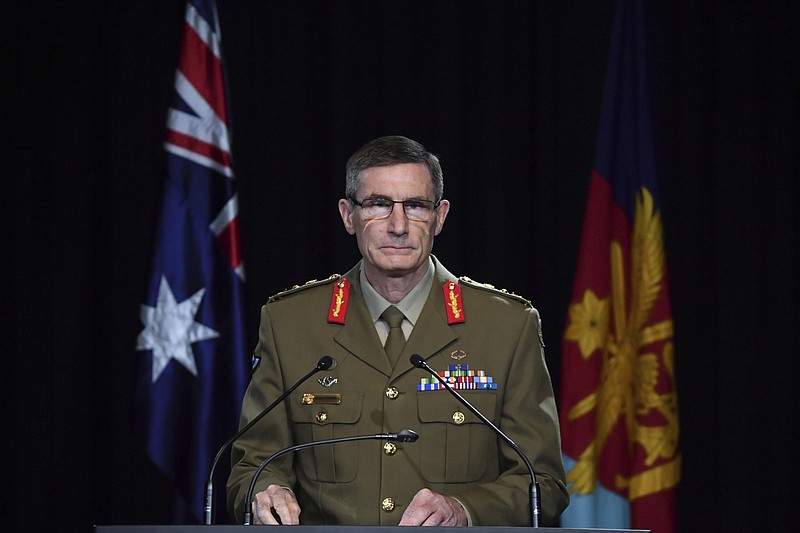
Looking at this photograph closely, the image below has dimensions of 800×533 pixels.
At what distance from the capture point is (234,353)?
3945mm

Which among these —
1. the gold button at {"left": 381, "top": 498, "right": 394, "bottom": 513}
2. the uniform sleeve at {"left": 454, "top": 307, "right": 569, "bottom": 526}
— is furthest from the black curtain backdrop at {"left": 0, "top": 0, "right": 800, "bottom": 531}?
the gold button at {"left": 381, "top": 498, "right": 394, "bottom": 513}

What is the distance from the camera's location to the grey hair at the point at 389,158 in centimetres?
243

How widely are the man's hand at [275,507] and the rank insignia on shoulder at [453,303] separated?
59cm

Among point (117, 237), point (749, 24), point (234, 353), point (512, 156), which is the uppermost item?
point (749, 24)

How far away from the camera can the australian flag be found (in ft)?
12.8

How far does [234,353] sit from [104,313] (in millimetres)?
646

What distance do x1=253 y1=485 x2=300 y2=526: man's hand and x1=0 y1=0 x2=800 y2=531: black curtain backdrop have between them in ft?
7.08

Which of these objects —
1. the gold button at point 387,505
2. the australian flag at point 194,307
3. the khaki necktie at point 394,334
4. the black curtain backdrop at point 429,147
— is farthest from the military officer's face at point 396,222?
the black curtain backdrop at point 429,147

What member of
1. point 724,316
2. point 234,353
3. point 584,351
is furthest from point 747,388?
point 234,353

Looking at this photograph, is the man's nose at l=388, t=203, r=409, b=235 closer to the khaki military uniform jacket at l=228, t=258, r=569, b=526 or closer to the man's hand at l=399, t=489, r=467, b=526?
the khaki military uniform jacket at l=228, t=258, r=569, b=526

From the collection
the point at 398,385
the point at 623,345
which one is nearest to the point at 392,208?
the point at 398,385

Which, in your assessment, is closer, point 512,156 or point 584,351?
point 584,351

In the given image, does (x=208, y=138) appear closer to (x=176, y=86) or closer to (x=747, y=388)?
(x=176, y=86)

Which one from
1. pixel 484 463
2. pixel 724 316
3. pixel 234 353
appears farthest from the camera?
pixel 724 316
